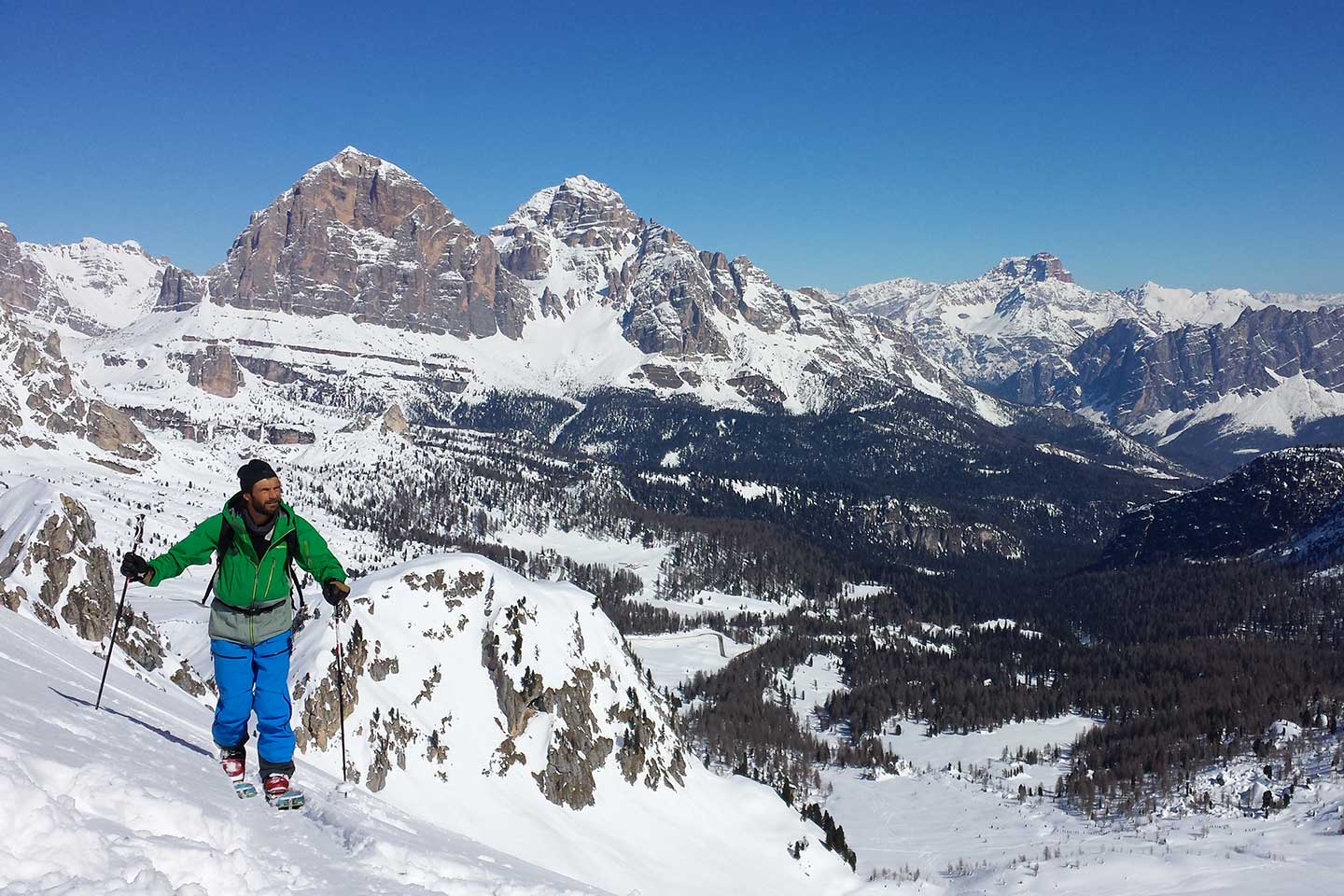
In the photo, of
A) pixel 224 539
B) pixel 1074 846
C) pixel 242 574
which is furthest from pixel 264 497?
pixel 1074 846

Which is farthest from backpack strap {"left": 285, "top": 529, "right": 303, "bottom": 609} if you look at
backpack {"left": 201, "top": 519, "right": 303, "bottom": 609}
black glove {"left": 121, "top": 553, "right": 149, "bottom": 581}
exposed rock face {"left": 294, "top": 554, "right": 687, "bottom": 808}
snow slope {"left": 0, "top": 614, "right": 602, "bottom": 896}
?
exposed rock face {"left": 294, "top": 554, "right": 687, "bottom": 808}

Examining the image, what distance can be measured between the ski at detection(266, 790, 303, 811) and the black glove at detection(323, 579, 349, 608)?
3.09 m

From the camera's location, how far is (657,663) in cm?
18038

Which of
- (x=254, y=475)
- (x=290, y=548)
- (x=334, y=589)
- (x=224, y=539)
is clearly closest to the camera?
(x=254, y=475)

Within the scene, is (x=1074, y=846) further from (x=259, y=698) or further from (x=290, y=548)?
(x=290, y=548)

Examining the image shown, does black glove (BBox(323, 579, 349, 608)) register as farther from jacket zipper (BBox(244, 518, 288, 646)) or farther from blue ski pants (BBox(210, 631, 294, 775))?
blue ski pants (BBox(210, 631, 294, 775))

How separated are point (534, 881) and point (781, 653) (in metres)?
189

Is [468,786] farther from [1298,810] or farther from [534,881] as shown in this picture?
[1298,810]

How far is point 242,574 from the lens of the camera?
45.9 feet

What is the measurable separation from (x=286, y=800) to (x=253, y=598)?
3280 mm

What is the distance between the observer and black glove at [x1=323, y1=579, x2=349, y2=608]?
1475cm

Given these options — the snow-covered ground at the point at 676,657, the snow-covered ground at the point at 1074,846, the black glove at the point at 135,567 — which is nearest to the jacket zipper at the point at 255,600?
the black glove at the point at 135,567

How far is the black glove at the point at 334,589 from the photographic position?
1475 cm

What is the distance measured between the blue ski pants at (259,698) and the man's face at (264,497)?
2243 millimetres
